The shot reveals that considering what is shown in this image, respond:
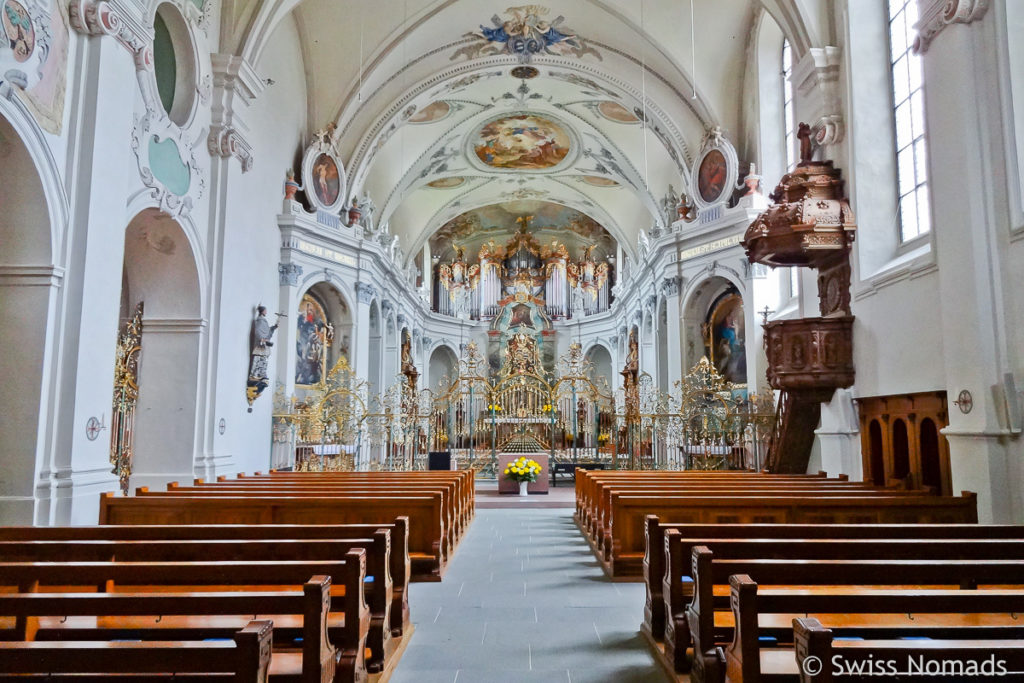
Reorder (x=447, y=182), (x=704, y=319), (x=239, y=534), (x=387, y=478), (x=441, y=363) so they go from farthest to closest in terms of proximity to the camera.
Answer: (x=441, y=363)
(x=447, y=182)
(x=704, y=319)
(x=387, y=478)
(x=239, y=534)

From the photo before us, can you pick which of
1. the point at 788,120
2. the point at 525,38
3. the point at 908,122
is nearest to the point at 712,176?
the point at 788,120

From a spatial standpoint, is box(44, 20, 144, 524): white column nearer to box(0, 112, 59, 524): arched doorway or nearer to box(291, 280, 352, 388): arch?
box(0, 112, 59, 524): arched doorway

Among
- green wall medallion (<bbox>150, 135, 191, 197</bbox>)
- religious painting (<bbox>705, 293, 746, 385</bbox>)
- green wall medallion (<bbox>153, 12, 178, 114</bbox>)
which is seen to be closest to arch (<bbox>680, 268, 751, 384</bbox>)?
religious painting (<bbox>705, 293, 746, 385</bbox>)

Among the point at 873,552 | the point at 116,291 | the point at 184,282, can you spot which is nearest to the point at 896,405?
the point at 873,552

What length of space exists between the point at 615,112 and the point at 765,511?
14.8m

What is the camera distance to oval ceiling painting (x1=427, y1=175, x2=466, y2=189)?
2303cm

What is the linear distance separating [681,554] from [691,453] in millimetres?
11087

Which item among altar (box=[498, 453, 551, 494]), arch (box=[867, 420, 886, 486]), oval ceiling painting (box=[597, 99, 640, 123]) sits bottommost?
altar (box=[498, 453, 551, 494])

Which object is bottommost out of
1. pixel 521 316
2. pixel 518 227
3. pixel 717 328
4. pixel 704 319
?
pixel 717 328

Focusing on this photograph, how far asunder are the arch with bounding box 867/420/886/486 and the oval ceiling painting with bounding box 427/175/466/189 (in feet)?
54.8

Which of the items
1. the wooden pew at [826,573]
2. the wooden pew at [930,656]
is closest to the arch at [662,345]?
the wooden pew at [826,573]

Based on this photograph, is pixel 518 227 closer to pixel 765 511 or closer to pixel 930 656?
pixel 765 511

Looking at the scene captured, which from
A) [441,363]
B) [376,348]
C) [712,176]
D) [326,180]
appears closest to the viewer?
[712,176]

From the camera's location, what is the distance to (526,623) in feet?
15.5
